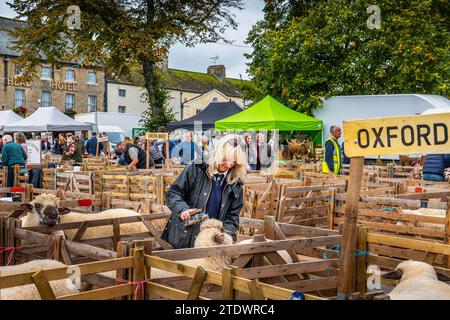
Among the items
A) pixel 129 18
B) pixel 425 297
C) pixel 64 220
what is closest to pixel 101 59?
pixel 129 18

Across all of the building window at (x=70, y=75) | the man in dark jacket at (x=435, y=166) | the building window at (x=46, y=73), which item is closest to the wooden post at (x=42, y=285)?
the man in dark jacket at (x=435, y=166)

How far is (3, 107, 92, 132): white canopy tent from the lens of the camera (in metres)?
24.4

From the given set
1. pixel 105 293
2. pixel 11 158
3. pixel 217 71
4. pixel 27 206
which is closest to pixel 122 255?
pixel 105 293

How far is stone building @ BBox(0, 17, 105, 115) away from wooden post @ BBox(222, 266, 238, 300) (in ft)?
150

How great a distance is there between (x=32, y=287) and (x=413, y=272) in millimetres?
2639

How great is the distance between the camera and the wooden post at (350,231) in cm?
372

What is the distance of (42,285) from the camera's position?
3.17 metres

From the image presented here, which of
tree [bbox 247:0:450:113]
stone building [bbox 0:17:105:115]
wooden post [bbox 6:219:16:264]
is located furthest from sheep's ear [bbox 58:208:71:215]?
stone building [bbox 0:17:105:115]

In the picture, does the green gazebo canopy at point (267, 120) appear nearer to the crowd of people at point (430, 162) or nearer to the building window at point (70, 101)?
the crowd of people at point (430, 162)

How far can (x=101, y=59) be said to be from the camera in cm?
2664

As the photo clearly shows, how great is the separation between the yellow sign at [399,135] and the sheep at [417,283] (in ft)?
3.02

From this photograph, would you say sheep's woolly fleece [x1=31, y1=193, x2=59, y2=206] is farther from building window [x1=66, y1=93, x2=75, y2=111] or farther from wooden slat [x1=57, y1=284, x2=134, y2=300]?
building window [x1=66, y1=93, x2=75, y2=111]

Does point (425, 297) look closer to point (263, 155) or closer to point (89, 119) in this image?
point (263, 155)

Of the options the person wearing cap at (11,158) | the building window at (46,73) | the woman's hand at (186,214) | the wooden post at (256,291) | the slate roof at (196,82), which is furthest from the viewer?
the slate roof at (196,82)
